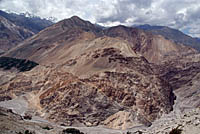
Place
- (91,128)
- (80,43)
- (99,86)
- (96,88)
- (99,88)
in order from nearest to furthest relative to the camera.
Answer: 1. (91,128)
2. (96,88)
3. (99,88)
4. (99,86)
5. (80,43)

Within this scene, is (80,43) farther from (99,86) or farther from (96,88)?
(96,88)

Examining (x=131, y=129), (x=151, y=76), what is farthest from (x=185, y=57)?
(x=131, y=129)

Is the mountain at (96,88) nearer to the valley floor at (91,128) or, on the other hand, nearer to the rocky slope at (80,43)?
the valley floor at (91,128)

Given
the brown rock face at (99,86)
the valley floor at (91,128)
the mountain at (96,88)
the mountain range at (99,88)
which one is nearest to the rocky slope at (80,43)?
the mountain range at (99,88)

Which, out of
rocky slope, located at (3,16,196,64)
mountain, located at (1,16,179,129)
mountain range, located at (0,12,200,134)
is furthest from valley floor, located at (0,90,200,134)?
rocky slope, located at (3,16,196,64)

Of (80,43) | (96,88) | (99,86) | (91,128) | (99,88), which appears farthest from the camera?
(80,43)

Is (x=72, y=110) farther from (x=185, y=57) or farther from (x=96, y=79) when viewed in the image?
(x=185, y=57)

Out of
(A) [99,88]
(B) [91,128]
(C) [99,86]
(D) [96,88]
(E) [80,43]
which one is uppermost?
(E) [80,43]

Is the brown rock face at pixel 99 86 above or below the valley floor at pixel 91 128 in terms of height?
above

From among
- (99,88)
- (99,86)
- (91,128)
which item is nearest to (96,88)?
(99,88)

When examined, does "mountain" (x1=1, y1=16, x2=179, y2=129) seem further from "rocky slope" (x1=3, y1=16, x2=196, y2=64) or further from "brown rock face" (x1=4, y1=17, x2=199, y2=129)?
"rocky slope" (x1=3, y1=16, x2=196, y2=64)

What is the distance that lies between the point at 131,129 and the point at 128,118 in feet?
11.0

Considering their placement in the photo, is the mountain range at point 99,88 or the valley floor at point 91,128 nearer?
the valley floor at point 91,128

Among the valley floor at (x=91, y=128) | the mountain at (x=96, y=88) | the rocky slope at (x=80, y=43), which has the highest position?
the rocky slope at (x=80, y=43)
